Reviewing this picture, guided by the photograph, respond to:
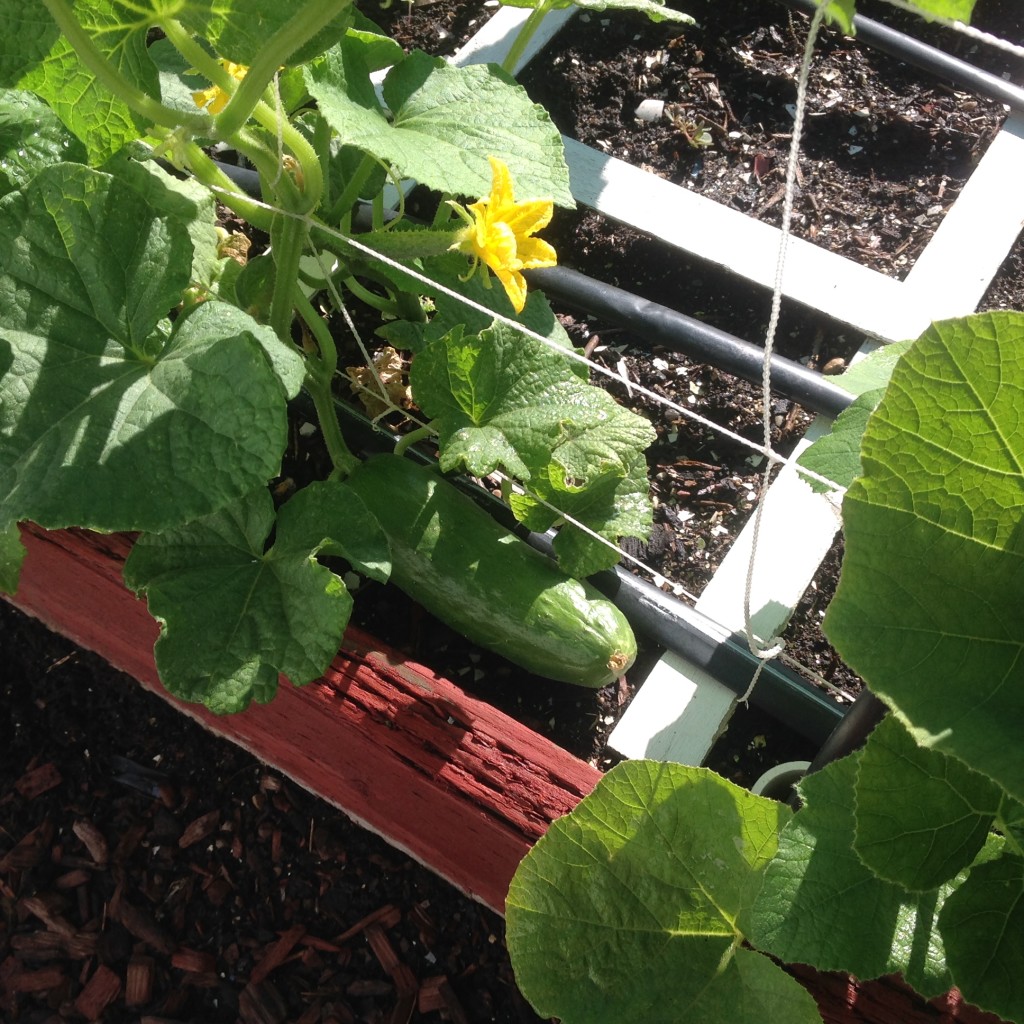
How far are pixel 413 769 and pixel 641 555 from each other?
0.57 meters

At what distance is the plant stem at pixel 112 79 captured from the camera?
→ 0.91 metres

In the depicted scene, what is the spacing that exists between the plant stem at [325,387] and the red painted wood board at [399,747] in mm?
269

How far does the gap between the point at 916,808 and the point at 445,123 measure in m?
0.89

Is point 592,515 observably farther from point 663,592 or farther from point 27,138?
point 27,138

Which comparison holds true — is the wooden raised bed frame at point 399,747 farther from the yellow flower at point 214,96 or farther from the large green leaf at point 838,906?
the yellow flower at point 214,96

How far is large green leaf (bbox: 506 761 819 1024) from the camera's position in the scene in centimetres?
103

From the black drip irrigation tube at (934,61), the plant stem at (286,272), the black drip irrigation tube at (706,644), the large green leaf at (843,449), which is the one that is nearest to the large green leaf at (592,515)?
the black drip irrigation tube at (706,644)

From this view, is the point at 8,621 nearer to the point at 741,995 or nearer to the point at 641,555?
the point at 641,555

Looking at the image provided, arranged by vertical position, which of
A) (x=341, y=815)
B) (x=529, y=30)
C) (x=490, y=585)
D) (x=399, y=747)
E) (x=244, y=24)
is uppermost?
(x=529, y=30)

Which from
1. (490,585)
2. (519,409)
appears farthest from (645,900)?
(519,409)

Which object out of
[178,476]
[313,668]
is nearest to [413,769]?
[313,668]

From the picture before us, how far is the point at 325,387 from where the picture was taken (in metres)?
1.44

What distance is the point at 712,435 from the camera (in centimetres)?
176

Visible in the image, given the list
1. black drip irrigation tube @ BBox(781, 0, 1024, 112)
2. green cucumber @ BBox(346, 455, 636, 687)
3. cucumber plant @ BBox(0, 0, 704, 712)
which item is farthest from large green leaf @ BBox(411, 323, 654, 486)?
black drip irrigation tube @ BBox(781, 0, 1024, 112)
